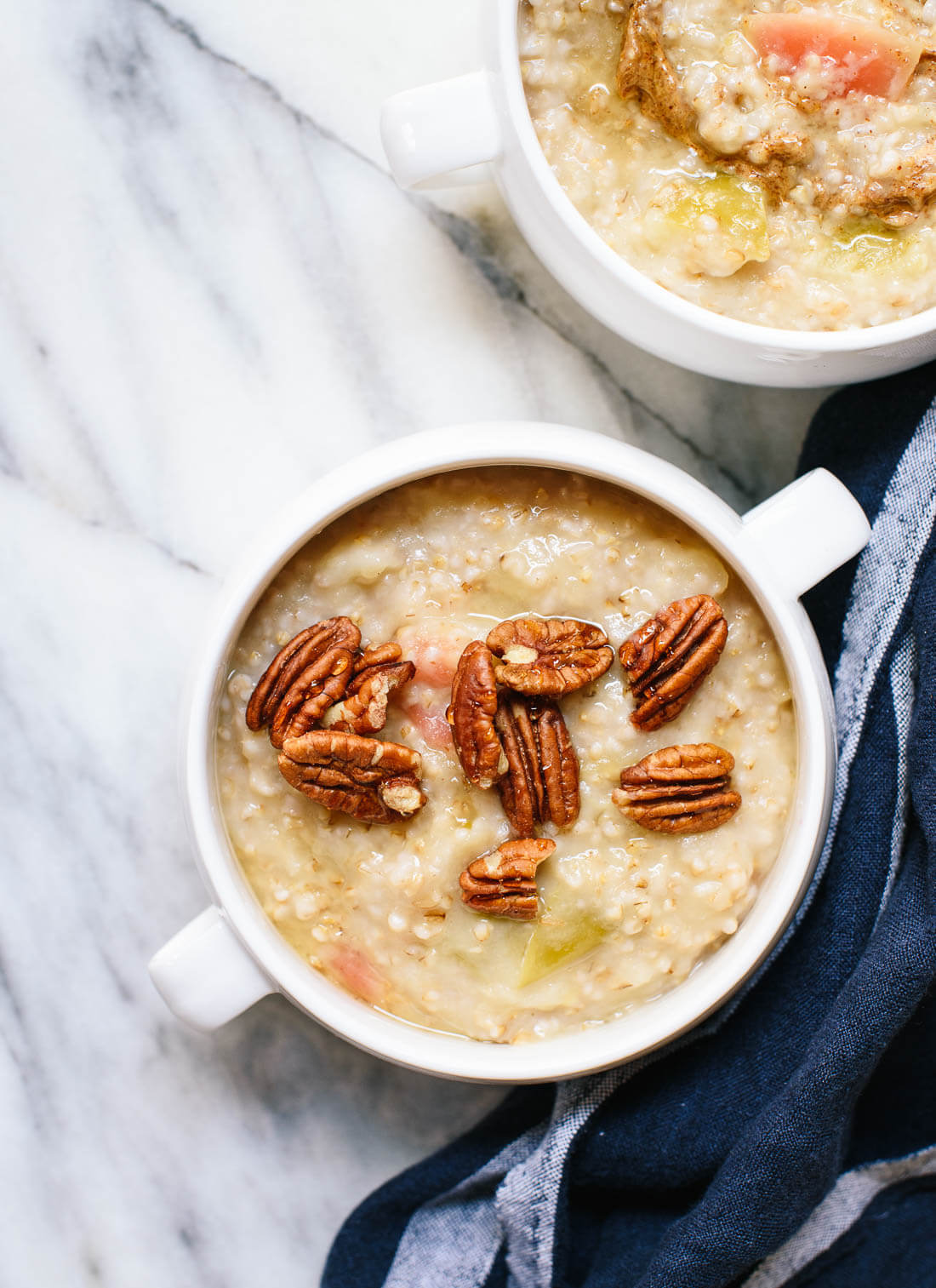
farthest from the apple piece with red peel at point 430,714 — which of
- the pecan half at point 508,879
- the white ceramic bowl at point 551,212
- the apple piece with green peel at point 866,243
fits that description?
the apple piece with green peel at point 866,243

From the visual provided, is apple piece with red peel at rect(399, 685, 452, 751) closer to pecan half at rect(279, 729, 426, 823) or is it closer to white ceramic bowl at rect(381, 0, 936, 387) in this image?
pecan half at rect(279, 729, 426, 823)

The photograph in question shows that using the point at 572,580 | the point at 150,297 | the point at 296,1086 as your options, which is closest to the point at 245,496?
the point at 150,297

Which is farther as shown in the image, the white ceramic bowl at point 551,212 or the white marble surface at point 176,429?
the white marble surface at point 176,429

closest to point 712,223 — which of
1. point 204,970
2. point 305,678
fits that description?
point 305,678

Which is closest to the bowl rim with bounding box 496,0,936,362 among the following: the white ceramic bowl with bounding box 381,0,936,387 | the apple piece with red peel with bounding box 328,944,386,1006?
the white ceramic bowl with bounding box 381,0,936,387

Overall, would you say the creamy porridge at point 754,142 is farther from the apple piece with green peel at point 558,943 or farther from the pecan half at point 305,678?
the apple piece with green peel at point 558,943

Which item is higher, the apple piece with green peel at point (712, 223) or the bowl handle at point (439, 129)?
the bowl handle at point (439, 129)
